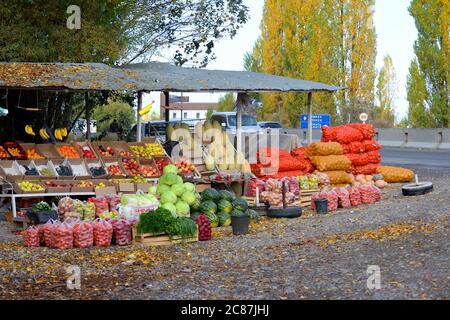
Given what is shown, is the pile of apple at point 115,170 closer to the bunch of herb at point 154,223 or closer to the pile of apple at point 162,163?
the pile of apple at point 162,163

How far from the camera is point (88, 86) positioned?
19359 millimetres

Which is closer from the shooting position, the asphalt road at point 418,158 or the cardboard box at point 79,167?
the cardboard box at point 79,167

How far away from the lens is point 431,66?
161 feet

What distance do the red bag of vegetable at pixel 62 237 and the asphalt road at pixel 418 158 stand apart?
19643mm

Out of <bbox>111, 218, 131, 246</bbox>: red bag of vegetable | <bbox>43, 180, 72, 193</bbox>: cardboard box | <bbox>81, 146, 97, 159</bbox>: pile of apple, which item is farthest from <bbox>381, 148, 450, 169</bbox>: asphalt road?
<bbox>111, 218, 131, 246</bbox>: red bag of vegetable

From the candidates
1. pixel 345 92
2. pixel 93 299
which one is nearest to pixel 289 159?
pixel 93 299

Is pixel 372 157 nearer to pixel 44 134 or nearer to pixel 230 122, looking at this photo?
pixel 44 134

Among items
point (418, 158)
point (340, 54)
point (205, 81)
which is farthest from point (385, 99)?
point (205, 81)

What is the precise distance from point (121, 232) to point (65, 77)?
6.14m

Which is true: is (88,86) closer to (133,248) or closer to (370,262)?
(133,248)

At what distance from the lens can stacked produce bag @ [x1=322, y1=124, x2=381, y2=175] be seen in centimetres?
2402

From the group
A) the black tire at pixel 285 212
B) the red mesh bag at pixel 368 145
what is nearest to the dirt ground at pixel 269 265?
the black tire at pixel 285 212

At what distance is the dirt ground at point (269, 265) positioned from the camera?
9.95 meters

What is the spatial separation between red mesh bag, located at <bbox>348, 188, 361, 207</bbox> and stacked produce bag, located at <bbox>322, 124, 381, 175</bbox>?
4259mm
